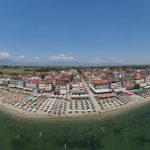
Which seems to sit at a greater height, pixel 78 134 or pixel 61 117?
pixel 61 117

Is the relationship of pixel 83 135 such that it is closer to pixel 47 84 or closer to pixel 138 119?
pixel 138 119

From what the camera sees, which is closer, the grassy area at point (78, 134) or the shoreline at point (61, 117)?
the grassy area at point (78, 134)

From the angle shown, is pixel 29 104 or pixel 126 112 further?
pixel 29 104

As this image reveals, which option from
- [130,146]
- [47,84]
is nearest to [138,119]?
[130,146]

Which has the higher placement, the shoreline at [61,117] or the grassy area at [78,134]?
the shoreline at [61,117]

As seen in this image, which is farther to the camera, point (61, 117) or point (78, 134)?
point (61, 117)

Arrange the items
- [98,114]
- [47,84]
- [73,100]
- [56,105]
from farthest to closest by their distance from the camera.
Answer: [47,84], [73,100], [56,105], [98,114]

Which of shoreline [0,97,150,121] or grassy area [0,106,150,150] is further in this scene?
shoreline [0,97,150,121]

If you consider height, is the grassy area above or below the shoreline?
below
